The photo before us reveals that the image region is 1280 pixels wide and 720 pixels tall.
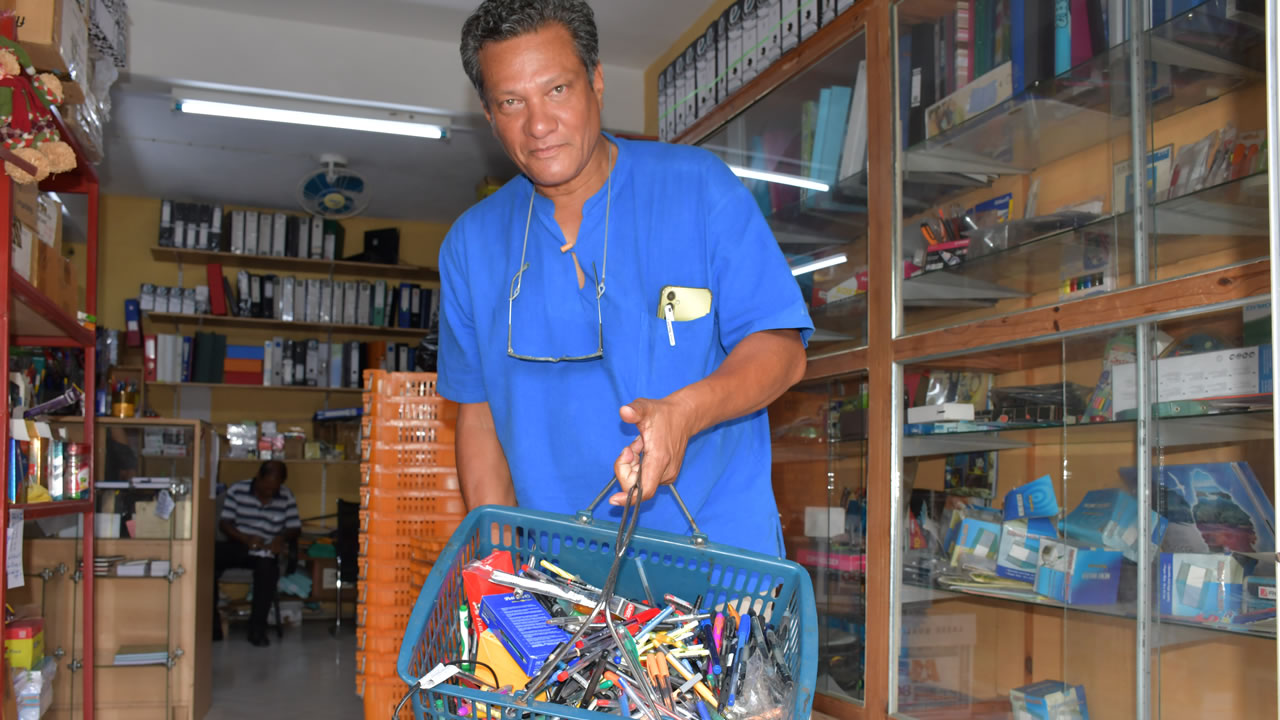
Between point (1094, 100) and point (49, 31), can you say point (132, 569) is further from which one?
point (1094, 100)

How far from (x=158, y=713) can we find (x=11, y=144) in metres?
2.73

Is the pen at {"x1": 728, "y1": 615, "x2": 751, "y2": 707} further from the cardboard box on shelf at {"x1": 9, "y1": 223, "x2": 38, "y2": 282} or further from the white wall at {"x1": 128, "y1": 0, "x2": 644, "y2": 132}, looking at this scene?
the white wall at {"x1": 128, "y1": 0, "x2": 644, "y2": 132}

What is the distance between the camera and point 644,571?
1.07m

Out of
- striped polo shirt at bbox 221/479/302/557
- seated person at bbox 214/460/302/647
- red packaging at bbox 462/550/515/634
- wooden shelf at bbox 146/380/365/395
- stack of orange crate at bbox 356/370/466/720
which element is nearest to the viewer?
red packaging at bbox 462/550/515/634

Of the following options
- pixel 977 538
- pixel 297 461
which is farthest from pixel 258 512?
pixel 977 538

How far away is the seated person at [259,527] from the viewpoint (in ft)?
22.4

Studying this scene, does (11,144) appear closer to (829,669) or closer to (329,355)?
(829,669)

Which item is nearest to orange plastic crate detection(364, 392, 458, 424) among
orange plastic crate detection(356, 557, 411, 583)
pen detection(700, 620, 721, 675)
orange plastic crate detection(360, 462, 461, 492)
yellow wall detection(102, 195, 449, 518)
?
orange plastic crate detection(360, 462, 461, 492)

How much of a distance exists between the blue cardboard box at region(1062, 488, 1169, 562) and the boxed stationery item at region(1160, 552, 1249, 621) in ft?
0.21

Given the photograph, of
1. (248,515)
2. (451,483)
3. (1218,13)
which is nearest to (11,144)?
(451,483)

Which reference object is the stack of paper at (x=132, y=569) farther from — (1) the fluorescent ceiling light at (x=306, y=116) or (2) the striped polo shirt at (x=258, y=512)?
(2) the striped polo shirt at (x=258, y=512)

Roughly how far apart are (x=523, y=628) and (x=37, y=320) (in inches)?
109

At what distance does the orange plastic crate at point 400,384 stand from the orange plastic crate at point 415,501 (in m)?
Answer: 0.34

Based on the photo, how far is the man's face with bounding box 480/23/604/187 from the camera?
1.32m
